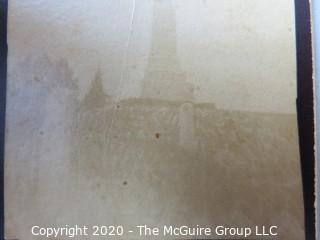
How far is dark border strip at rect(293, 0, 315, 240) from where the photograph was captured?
0.88 meters

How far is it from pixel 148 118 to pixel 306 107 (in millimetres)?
465

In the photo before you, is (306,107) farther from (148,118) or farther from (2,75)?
(2,75)

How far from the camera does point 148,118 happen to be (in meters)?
0.89

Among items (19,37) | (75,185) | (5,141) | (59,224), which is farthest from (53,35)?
(59,224)

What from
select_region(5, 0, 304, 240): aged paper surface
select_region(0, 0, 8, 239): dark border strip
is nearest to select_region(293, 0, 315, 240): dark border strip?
select_region(5, 0, 304, 240): aged paper surface

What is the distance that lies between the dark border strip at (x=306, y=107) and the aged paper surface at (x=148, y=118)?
0.07ft

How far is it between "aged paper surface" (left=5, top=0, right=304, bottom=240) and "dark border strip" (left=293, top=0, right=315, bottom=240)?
0.02m

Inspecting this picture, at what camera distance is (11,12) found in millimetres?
906

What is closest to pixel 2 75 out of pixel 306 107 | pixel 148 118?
pixel 148 118

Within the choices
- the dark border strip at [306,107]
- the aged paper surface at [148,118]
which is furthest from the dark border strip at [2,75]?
the dark border strip at [306,107]

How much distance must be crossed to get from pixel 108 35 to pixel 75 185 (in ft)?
1.47

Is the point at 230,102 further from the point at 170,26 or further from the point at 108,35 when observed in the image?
the point at 108,35

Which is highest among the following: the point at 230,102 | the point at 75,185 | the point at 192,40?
the point at 192,40

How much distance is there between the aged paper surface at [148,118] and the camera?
880 millimetres
